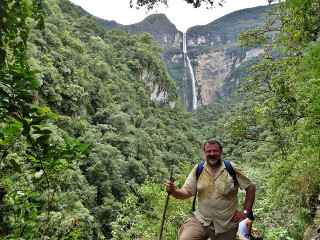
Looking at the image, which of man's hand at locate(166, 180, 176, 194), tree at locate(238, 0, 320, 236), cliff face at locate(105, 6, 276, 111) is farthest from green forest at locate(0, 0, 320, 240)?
cliff face at locate(105, 6, 276, 111)

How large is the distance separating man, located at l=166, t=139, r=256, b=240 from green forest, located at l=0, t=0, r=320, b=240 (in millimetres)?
1096

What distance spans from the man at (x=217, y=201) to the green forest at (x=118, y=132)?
3.60 feet

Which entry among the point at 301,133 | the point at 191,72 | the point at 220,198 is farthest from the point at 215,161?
the point at 191,72

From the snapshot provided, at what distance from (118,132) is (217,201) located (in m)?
18.6

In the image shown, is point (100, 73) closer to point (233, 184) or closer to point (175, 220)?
point (175, 220)

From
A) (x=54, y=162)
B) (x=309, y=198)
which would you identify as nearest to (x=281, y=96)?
(x=309, y=198)

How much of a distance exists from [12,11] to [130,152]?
18318 mm

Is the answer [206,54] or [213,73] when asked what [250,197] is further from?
[206,54]

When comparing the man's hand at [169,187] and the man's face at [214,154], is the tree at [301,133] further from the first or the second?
the man's hand at [169,187]

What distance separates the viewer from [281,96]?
13.3ft

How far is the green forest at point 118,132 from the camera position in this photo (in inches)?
40.6

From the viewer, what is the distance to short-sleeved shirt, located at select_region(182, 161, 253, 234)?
70.9 inches

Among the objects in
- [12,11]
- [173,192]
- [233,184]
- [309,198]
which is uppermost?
[12,11]

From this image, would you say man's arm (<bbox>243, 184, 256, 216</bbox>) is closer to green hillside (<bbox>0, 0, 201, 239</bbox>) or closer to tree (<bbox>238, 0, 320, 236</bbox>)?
tree (<bbox>238, 0, 320, 236</bbox>)
